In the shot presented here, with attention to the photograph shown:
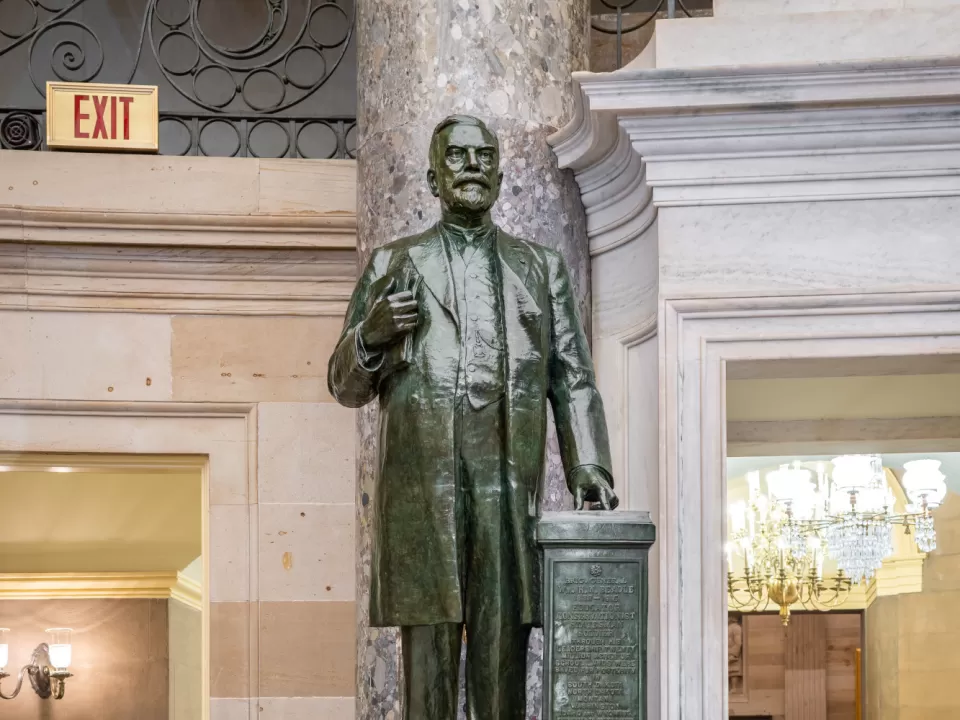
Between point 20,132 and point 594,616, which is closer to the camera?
point 594,616

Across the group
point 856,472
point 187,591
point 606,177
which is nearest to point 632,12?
point 606,177

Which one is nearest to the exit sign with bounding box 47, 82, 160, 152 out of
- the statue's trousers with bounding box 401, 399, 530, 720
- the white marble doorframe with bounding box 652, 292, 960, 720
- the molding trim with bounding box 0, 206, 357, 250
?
the molding trim with bounding box 0, 206, 357, 250

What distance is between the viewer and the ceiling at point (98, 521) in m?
9.98

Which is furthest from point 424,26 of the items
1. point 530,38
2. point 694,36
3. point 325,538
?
point 325,538

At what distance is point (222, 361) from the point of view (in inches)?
260

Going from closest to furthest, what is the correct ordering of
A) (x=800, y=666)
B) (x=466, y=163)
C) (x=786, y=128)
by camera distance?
(x=466, y=163)
(x=786, y=128)
(x=800, y=666)

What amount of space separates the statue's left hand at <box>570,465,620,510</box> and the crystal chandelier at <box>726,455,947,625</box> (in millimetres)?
5724

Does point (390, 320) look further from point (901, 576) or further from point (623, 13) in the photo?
point (901, 576)

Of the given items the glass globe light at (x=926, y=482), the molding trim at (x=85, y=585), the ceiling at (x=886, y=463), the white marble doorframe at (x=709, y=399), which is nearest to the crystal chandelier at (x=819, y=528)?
the glass globe light at (x=926, y=482)

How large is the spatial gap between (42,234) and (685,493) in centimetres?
262

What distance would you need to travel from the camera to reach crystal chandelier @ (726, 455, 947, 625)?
9672 mm

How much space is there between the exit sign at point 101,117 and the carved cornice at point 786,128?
1925mm

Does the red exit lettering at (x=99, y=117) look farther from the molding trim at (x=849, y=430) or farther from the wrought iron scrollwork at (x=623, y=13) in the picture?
the molding trim at (x=849, y=430)

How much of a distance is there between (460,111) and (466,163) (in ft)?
5.82
